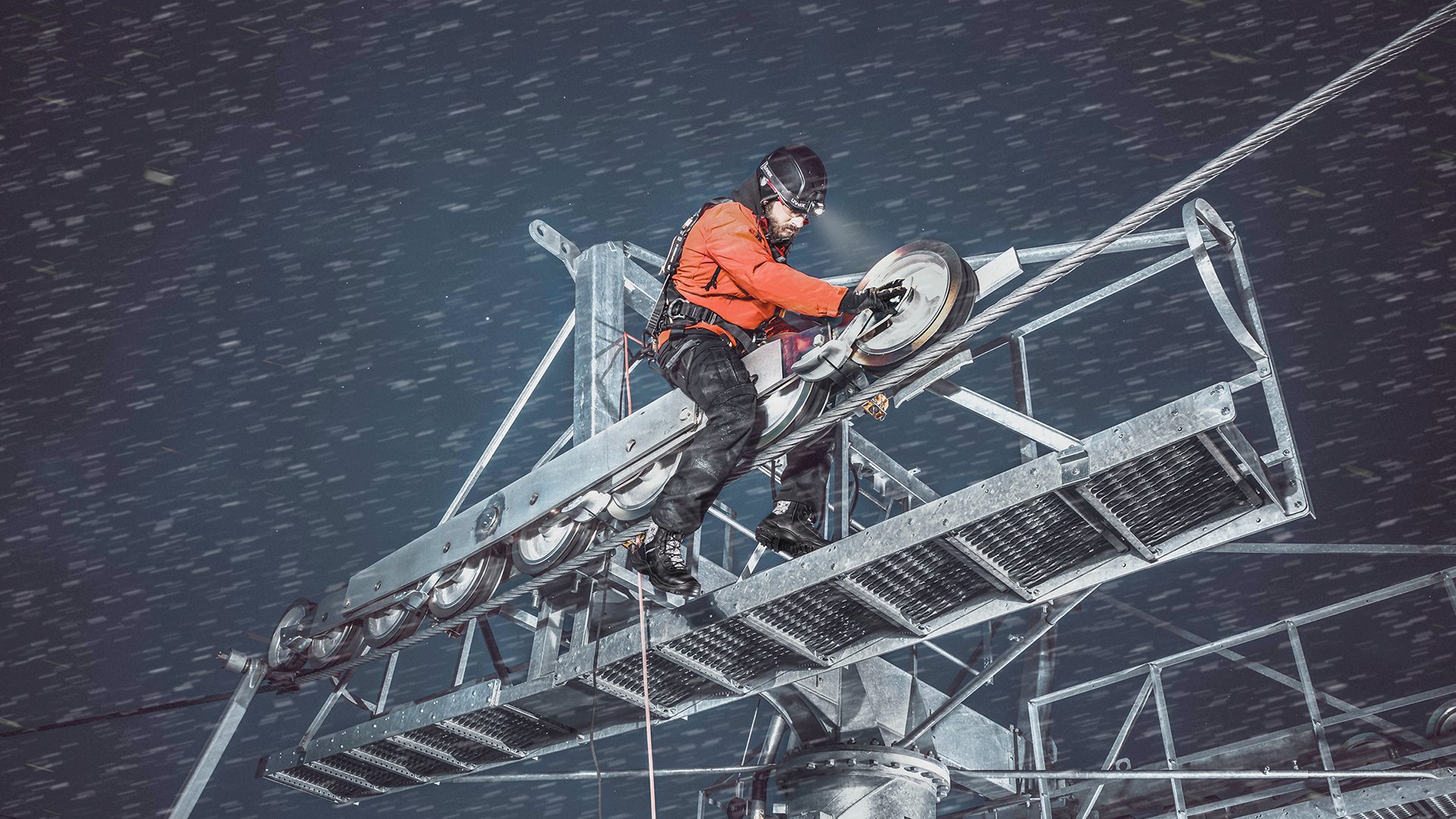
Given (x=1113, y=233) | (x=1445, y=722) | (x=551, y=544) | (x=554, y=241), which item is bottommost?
(x=1445, y=722)

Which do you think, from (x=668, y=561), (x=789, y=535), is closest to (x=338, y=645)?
(x=668, y=561)

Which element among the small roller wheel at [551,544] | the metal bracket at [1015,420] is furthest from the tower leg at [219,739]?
the metal bracket at [1015,420]

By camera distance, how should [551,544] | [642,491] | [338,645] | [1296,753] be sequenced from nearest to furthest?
[642,491] < [551,544] < [338,645] < [1296,753]

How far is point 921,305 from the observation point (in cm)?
612

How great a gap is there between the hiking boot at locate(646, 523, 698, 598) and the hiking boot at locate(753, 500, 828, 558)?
52 centimetres

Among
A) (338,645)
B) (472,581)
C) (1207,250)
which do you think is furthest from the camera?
(338,645)

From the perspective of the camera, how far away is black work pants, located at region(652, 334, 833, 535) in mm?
6391

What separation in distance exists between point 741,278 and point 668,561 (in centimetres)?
162

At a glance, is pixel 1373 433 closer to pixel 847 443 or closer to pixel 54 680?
pixel 847 443

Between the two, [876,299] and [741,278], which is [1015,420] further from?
[741,278]

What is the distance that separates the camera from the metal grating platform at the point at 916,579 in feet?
19.0

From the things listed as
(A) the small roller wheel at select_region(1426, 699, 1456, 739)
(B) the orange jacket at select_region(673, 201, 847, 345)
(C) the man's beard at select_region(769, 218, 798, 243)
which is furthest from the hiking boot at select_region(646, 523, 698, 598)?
(A) the small roller wheel at select_region(1426, 699, 1456, 739)

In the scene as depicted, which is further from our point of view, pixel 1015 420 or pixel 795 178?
pixel 795 178

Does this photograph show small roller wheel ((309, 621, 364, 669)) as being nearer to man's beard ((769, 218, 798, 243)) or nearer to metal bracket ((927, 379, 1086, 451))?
man's beard ((769, 218, 798, 243))
